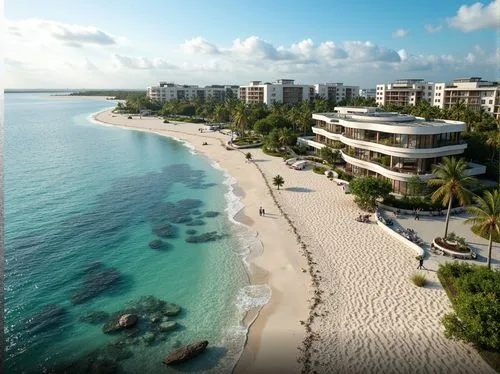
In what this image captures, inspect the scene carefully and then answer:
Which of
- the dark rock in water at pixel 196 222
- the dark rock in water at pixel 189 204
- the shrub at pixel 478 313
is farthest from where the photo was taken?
the dark rock in water at pixel 189 204

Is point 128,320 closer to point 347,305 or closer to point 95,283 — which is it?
point 95,283

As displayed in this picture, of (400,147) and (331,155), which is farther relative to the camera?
(331,155)

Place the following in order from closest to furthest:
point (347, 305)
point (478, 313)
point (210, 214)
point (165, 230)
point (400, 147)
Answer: point (478, 313) < point (347, 305) < point (165, 230) < point (400, 147) < point (210, 214)

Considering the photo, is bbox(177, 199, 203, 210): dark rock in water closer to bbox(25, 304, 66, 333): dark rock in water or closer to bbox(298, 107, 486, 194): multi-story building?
bbox(298, 107, 486, 194): multi-story building

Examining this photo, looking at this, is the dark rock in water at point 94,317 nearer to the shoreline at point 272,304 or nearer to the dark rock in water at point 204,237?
the shoreline at point 272,304

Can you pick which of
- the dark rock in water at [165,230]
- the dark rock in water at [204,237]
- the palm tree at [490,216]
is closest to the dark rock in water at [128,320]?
the dark rock in water at [204,237]

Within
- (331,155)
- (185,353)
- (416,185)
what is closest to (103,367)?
(185,353)

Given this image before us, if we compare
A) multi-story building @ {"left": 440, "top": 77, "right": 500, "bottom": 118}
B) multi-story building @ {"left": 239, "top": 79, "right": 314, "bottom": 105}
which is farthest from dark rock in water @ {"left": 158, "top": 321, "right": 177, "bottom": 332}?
multi-story building @ {"left": 239, "top": 79, "right": 314, "bottom": 105}
